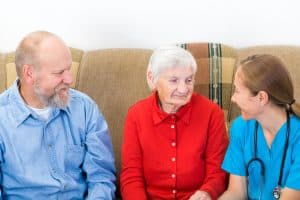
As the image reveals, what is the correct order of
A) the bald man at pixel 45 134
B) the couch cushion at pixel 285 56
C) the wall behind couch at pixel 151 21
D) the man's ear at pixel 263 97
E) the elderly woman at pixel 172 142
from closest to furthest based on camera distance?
1. the man's ear at pixel 263 97
2. the bald man at pixel 45 134
3. the elderly woman at pixel 172 142
4. the couch cushion at pixel 285 56
5. the wall behind couch at pixel 151 21

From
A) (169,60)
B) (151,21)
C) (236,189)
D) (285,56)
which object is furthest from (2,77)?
(285,56)

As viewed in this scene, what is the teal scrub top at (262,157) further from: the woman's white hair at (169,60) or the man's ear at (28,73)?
the man's ear at (28,73)

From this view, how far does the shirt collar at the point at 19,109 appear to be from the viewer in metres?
1.88

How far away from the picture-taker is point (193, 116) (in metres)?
A: 2.01

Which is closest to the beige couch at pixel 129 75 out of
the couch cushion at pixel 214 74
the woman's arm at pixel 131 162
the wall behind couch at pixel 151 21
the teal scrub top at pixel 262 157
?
the couch cushion at pixel 214 74

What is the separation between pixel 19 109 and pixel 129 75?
25.6 inches

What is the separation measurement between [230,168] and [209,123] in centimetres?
21

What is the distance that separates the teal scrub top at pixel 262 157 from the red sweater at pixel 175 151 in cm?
10

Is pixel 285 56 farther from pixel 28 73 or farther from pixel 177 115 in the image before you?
pixel 28 73

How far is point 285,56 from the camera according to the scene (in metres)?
2.30

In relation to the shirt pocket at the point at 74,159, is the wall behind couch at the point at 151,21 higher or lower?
higher

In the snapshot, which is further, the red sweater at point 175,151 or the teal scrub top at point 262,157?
the red sweater at point 175,151

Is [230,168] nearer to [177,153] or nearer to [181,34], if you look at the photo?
[177,153]

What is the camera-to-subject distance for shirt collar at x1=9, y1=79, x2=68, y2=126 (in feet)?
6.16
